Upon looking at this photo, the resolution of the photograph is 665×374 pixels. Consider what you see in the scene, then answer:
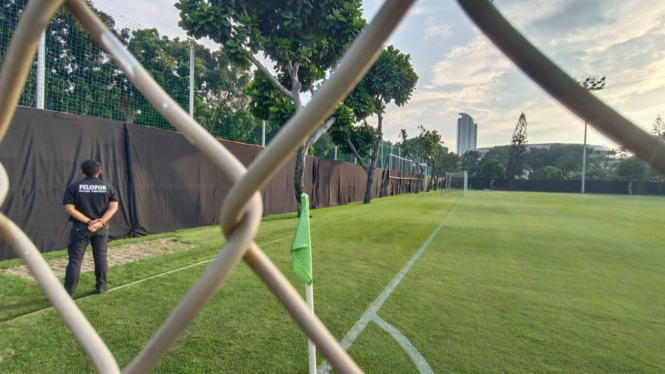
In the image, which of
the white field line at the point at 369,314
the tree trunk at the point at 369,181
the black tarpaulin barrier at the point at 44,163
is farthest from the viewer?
the tree trunk at the point at 369,181

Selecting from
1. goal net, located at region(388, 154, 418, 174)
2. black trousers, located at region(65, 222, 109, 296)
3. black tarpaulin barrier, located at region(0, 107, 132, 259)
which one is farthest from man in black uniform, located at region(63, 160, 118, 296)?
goal net, located at region(388, 154, 418, 174)

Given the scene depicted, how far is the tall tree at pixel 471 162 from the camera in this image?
2852 inches

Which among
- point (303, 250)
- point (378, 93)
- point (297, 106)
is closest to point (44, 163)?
point (303, 250)

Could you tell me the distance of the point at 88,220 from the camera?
3.54 meters

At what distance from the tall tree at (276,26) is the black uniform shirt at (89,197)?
20.8 ft

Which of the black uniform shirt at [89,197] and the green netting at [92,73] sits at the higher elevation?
the green netting at [92,73]

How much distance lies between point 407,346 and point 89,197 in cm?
A: 361

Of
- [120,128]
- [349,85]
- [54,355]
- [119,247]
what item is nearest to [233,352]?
[54,355]

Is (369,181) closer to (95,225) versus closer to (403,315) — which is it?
(403,315)

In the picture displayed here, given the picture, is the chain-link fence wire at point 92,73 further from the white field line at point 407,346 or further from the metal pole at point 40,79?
the white field line at point 407,346

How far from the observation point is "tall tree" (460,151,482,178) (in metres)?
72.4

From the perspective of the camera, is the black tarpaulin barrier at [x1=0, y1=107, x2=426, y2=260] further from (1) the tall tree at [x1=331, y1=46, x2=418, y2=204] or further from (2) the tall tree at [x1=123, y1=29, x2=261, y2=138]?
(1) the tall tree at [x1=331, y1=46, x2=418, y2=204]

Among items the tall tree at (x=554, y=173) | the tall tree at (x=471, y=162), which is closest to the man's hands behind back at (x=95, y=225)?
the tall tree at (x=554, y=173)

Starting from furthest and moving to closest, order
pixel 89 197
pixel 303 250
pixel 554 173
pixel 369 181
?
pixel 554 173
pixel 369 181
pixel 89 197
pixel 303 250
